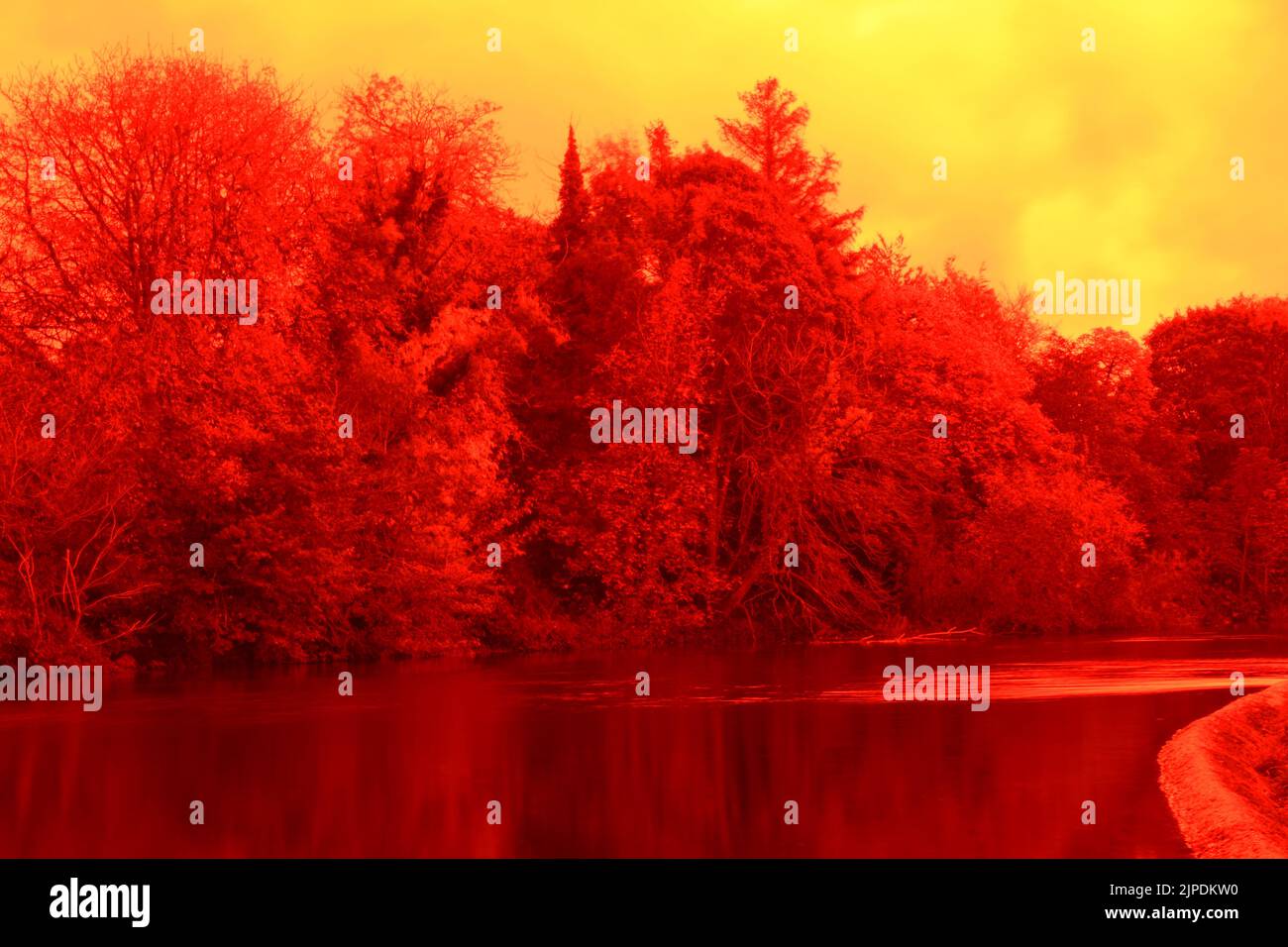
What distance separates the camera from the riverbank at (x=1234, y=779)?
1473cm

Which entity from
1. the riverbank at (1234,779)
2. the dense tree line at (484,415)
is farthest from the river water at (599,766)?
the dense tree line at (484,415)

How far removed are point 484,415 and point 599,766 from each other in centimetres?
2490

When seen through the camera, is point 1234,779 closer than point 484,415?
Yes

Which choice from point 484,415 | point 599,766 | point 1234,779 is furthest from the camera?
point 484,415

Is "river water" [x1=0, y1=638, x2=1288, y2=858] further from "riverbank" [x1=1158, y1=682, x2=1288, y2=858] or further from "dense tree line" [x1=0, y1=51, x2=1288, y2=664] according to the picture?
"dense tree line" [x1=0, y1=51, x2=1288, y2=664]

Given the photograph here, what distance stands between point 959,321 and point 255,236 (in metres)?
26.5

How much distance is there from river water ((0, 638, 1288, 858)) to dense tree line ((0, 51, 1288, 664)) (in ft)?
15.2

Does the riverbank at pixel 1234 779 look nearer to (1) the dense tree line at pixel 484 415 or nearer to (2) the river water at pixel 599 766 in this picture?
(2) the river water at pixel 599 766

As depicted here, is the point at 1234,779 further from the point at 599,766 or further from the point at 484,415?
the point at 484,415

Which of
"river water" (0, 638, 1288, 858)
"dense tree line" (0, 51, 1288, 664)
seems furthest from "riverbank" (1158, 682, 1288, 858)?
"dense tree line" (0, 51, 1288, 664)

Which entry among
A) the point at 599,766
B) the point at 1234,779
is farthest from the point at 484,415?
the point at 1234,779

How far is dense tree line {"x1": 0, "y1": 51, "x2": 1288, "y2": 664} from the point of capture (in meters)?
38.3

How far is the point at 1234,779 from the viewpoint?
18734 mm

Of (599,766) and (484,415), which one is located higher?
(484,415)
